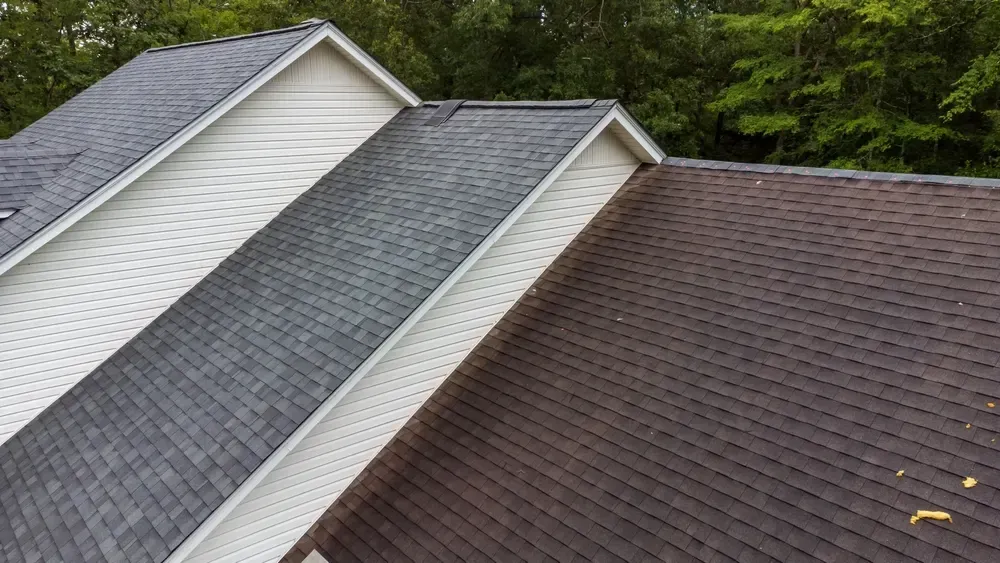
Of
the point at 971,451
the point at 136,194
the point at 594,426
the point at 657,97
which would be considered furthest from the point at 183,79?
the point at 657,97

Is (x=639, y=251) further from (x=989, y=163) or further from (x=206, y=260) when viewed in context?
(x=989, y=163)

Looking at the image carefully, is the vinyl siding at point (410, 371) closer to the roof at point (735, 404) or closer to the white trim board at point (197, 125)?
the roof at point (735, 404)

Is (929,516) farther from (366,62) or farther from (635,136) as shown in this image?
(366,62)

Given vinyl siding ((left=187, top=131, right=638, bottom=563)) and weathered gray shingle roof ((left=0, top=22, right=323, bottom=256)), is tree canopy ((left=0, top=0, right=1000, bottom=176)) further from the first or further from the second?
vinyl siding ((left=187, top=131, right=638, bottom=563))

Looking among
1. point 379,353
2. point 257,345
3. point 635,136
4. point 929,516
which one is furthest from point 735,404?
point 257,345

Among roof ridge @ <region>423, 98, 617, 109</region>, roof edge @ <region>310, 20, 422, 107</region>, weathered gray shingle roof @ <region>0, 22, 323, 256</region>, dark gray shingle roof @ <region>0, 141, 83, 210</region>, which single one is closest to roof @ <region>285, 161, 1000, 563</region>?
roof ridge @ <region>423, 98, 617, 109</region>

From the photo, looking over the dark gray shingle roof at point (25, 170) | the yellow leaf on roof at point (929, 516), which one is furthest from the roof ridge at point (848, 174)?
the dark gray shingle roof at point (25, 170)
